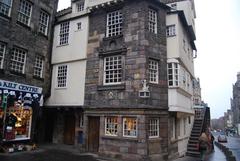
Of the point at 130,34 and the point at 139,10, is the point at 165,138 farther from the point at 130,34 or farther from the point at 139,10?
the point at 139,10

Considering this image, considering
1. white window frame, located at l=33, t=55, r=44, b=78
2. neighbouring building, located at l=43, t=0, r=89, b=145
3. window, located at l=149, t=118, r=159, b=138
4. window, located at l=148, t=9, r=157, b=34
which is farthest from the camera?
white window frame, located at l=33, t=55, r=44, b=78

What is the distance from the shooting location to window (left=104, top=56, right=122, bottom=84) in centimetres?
1530

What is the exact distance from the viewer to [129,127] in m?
14.2

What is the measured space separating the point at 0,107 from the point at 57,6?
1041 centimetres

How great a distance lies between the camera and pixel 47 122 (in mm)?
19859

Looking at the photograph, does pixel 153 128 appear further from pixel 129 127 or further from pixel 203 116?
pixel 203 116

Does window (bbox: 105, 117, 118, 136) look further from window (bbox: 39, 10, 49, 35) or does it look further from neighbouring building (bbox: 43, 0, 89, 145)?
window (bbox: 39, 10, 49, 35)

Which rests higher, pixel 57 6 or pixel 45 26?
pixel 57 6

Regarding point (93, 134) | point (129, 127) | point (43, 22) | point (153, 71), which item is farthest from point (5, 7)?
point (129, 127)

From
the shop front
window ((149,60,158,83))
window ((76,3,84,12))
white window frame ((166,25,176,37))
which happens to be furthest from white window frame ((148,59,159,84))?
the shop front

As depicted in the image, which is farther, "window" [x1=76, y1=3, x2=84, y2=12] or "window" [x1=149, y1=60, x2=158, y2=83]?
"window" [x1=76, y1=3, x2=84, y2=12]

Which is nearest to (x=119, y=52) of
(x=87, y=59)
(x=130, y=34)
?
(x=130, y=34)

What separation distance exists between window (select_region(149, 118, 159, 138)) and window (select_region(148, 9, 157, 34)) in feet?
20.2

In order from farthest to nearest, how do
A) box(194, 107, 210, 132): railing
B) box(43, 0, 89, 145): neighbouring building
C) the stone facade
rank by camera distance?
1. box(194, 107, 210, 132): railing
2. box(43, 0, 89, 145): neighbouring building
3. the stone facade
